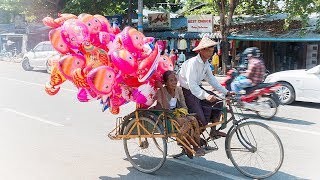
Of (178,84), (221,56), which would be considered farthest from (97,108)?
(221,56)

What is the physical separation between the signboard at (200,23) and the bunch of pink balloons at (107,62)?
50.6 feet

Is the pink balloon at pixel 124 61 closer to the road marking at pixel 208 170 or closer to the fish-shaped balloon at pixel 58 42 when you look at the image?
the fish-shaped balloon at pixel 58 42

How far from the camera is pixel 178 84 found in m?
5.25

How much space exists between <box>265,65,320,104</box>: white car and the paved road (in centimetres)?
80

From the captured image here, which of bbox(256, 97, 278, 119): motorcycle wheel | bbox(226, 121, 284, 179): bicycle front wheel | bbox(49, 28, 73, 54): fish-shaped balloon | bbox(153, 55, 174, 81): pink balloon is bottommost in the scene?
bbox(256, 97, 278, 119): motorcycle wheel

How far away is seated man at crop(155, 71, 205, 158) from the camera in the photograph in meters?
4.80

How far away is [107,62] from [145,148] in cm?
140

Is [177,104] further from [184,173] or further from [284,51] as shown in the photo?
[284,51]

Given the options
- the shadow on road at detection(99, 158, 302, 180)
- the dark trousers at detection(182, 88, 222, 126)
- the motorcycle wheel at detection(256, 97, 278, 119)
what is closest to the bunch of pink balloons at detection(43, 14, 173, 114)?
the dark trousers at detection(182, 88, 222, 126)

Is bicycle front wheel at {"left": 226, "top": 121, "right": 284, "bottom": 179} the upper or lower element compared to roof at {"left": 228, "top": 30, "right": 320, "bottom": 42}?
lower

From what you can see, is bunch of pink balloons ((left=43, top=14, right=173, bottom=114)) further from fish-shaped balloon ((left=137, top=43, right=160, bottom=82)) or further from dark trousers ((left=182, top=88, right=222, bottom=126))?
dark trousers ((left=182, top=88, right=222, bottom=126))

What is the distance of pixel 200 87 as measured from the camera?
504 cm

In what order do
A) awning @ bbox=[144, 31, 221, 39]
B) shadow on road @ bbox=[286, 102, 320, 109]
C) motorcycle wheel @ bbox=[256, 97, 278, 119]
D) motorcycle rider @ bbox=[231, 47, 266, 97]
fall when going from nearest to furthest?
motorcycle rider @ bbox=[231, 47, 266, 97] → motorcycle wheel @ bbox=[256, 97, 278, 119] → shadow on road @ bbox=[286, 102, 320, 109] → awning @ bbox=[144, 31, 221, 39]

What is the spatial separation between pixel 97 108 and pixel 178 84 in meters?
4.96
